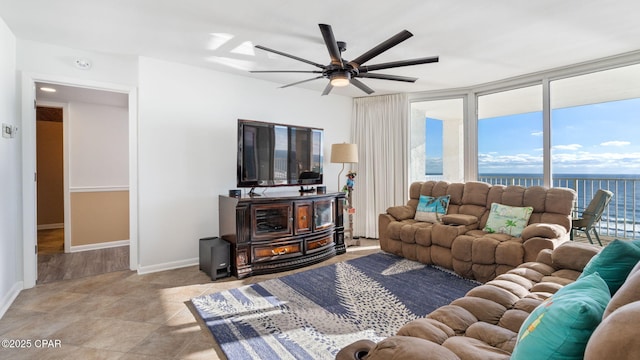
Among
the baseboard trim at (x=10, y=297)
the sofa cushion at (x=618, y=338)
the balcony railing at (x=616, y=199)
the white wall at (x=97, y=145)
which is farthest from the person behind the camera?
the white wall at (x=97, y=145)

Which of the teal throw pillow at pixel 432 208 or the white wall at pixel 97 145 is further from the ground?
the white wall at pixel 97 145

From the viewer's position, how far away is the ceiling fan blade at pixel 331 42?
2076 mm

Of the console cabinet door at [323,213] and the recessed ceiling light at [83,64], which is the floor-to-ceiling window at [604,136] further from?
the recessed ceiling light at [83,64]

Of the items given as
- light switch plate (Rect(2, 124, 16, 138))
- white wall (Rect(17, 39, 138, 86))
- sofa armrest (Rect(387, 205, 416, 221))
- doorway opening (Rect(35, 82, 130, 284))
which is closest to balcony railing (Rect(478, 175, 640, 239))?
sofa armrest (Rect(387, 205, 416, 221))

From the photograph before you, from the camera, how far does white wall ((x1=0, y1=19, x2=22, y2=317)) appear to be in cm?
263

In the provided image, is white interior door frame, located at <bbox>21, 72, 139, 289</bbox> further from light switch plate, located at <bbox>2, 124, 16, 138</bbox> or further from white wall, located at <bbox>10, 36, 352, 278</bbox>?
light switch plate, located at <bbox>2, 124, 16, 138</bbox>

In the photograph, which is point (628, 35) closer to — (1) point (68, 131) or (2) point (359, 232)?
(2) point (359, 232)

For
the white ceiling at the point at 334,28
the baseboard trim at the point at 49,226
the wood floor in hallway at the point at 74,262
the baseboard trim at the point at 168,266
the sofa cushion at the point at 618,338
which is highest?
the white ceiling at the point at 334,28

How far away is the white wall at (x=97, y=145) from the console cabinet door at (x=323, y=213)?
124 inches

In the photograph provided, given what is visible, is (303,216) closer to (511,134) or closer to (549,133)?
(511,134)

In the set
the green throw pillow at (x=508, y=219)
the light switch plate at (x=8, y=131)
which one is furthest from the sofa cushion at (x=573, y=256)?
the light switch plate at (x=8, y=131)

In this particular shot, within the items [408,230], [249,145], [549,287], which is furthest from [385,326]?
[249,145]

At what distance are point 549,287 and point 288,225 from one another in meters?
2.59

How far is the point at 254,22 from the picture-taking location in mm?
2656
